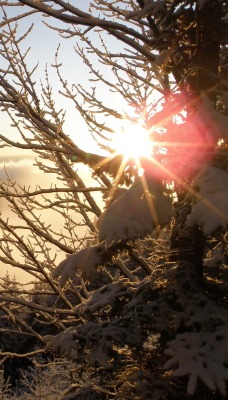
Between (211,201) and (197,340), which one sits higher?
(211,201)

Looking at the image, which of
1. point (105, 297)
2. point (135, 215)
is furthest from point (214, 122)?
point (105, 297)

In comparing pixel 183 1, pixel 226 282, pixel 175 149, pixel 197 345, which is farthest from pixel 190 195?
pixel 183 1

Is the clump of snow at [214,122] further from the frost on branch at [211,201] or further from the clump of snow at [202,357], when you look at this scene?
the clump of snow at [202,357]

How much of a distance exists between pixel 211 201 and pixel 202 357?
4.23 ft

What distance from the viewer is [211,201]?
274cm

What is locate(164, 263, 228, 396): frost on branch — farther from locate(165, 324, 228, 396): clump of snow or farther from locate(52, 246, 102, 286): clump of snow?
locate(52, 246, 102, 286): clump of snow

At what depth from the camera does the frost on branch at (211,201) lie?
8.58 ft

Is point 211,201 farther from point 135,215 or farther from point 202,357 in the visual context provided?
point 202,357

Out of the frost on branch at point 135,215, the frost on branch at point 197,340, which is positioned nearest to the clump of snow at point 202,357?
the frost on branch at point 197,340

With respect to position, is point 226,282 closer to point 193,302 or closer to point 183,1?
point 193,302

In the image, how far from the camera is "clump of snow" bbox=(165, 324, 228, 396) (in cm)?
320


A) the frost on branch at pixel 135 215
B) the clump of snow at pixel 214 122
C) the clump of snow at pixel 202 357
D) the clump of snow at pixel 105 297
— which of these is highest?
the clump of snow at pixel 214 122

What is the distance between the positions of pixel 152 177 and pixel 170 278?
4.31 feet

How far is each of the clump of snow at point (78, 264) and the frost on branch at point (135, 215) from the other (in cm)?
65
